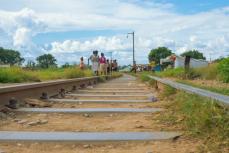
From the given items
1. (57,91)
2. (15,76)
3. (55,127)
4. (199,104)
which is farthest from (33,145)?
(15,76)

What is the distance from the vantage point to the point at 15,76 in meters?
16.5

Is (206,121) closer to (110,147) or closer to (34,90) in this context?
(110,147)

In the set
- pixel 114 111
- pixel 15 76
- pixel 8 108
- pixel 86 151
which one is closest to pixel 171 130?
pixel 86 151

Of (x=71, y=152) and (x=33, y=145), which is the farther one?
(x=33, y=145)

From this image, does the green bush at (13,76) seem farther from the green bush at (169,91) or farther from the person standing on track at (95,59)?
the green bush at (169,91)

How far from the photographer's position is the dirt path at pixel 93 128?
420 centimetres

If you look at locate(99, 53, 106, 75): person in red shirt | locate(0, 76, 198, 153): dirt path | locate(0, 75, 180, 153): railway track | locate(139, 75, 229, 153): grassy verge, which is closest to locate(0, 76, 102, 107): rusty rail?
locate(0, 75, 180, 153): railway track

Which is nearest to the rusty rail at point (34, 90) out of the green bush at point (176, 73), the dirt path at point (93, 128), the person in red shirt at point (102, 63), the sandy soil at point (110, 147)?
the dirt path at point (93, 128)

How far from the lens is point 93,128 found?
5352 millimetres

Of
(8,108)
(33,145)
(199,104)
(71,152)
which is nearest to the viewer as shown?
(71,152)

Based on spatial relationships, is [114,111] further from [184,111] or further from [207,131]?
[207,131]

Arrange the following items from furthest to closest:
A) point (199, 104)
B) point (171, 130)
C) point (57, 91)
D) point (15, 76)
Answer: point (15, 76), point (57, 91), point (199, 104), point (171, 130)

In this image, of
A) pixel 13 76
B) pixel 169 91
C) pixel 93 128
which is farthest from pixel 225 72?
pixel 93 128

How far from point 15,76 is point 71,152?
1284 centimetres
